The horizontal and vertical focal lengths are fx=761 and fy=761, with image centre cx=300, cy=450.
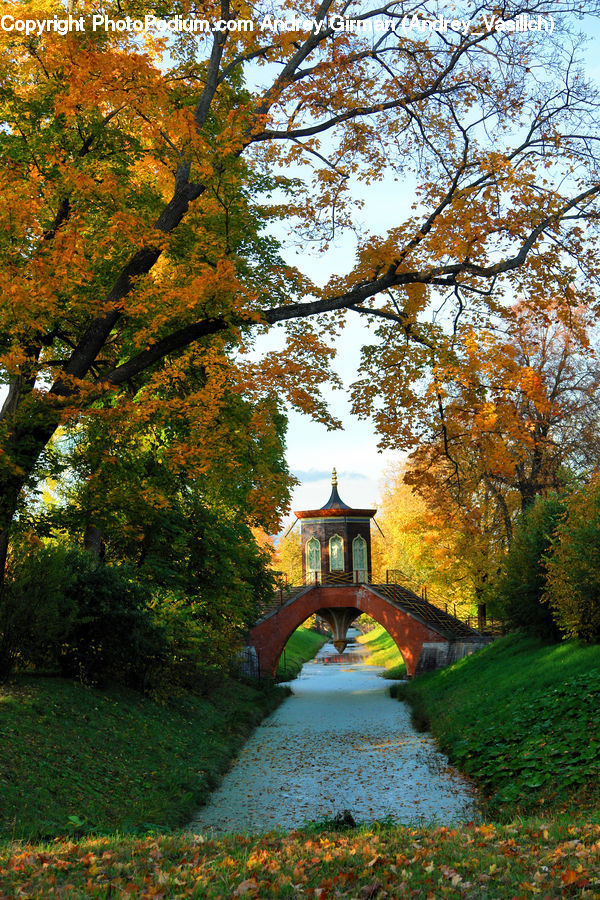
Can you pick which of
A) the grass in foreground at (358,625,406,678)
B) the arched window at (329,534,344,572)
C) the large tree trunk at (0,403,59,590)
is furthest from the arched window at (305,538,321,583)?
the large tree trunk at (0,403,59,590)

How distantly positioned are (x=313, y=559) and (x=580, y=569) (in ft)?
85.8

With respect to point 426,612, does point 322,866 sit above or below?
below

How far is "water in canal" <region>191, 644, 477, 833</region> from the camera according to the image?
42.3 feet

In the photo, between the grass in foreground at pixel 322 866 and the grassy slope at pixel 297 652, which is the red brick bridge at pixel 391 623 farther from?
the grass in foreground at pixel 322 866

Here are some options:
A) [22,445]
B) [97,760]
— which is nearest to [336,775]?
[97,760]

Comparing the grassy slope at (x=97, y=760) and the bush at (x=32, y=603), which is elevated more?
the bush at (x=32, y=603)

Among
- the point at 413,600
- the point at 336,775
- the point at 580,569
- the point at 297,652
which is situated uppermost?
the point at 413,600

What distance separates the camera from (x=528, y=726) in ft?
50.0

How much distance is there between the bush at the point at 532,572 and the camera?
77.2 feet

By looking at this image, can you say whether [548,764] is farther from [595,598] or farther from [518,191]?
[518,191]

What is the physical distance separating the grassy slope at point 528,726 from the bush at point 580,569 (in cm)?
77

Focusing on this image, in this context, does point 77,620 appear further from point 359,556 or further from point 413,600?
point 359,556

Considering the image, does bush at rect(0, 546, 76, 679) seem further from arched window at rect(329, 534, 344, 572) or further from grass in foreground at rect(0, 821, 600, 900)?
arched window at rect(329, 534, 344, 572)

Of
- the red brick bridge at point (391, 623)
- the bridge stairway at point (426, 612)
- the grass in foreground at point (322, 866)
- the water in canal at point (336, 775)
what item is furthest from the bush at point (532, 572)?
the grass in foreground at point (322, 866)
